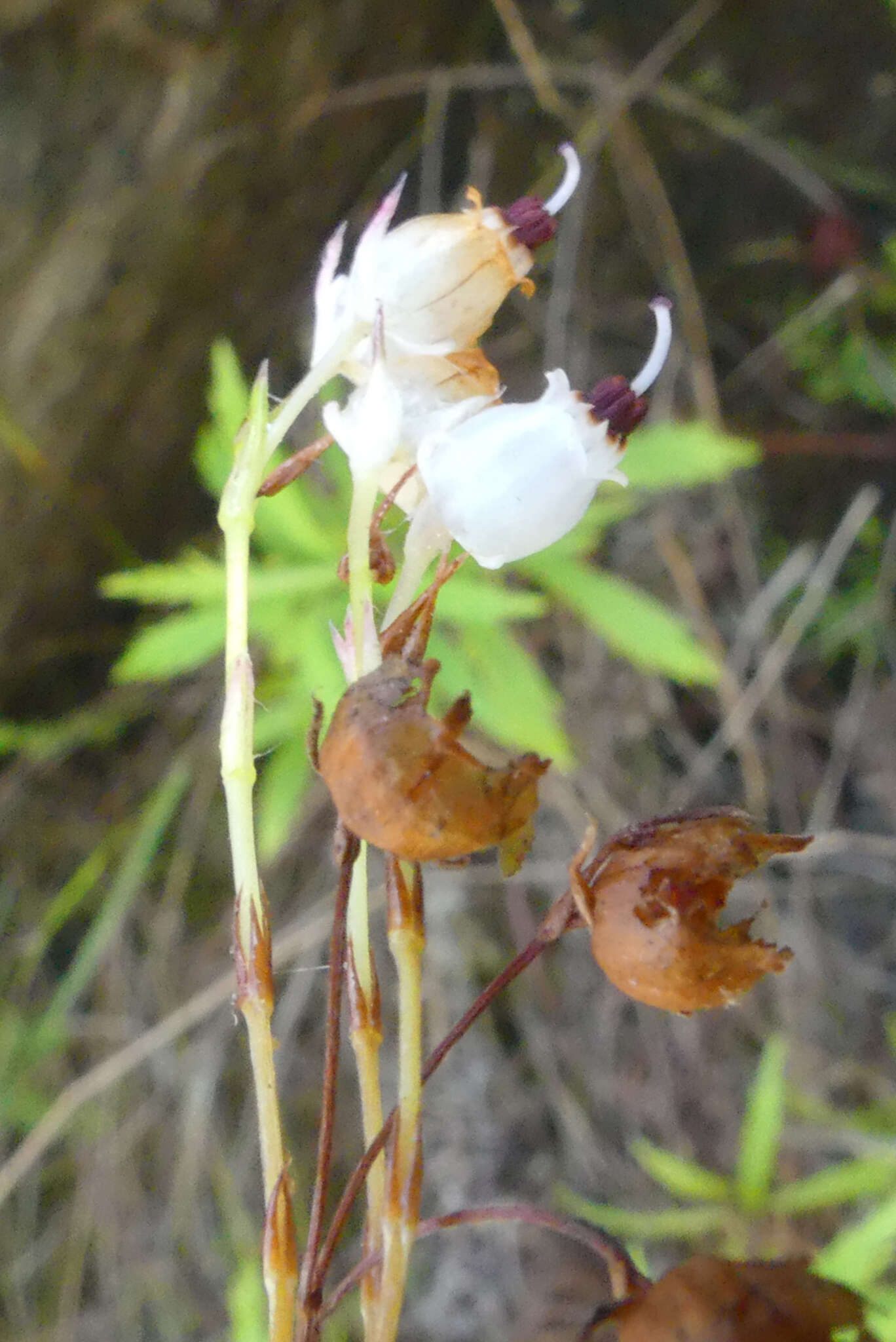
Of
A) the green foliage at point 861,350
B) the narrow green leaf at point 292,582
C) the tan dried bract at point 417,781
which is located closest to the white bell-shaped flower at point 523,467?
the tan dried bract at point 417,781

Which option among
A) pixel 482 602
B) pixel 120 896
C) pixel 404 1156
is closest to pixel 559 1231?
pixel 404 1156

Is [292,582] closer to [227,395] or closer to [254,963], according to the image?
[227,395]

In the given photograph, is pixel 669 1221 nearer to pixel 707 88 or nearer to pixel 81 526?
pixel 81 526

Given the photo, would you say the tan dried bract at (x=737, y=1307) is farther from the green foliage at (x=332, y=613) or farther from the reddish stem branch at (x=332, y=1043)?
the green foliage at (x=332, y=613)

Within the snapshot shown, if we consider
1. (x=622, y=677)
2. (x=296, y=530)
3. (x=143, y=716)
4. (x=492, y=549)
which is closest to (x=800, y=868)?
(x=622, y=677)

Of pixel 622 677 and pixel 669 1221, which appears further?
pixel 622 677

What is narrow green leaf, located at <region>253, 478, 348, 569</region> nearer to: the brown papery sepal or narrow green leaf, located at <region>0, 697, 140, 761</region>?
narrow green leaf, located at <region>0, 697, 140, 761</region>
